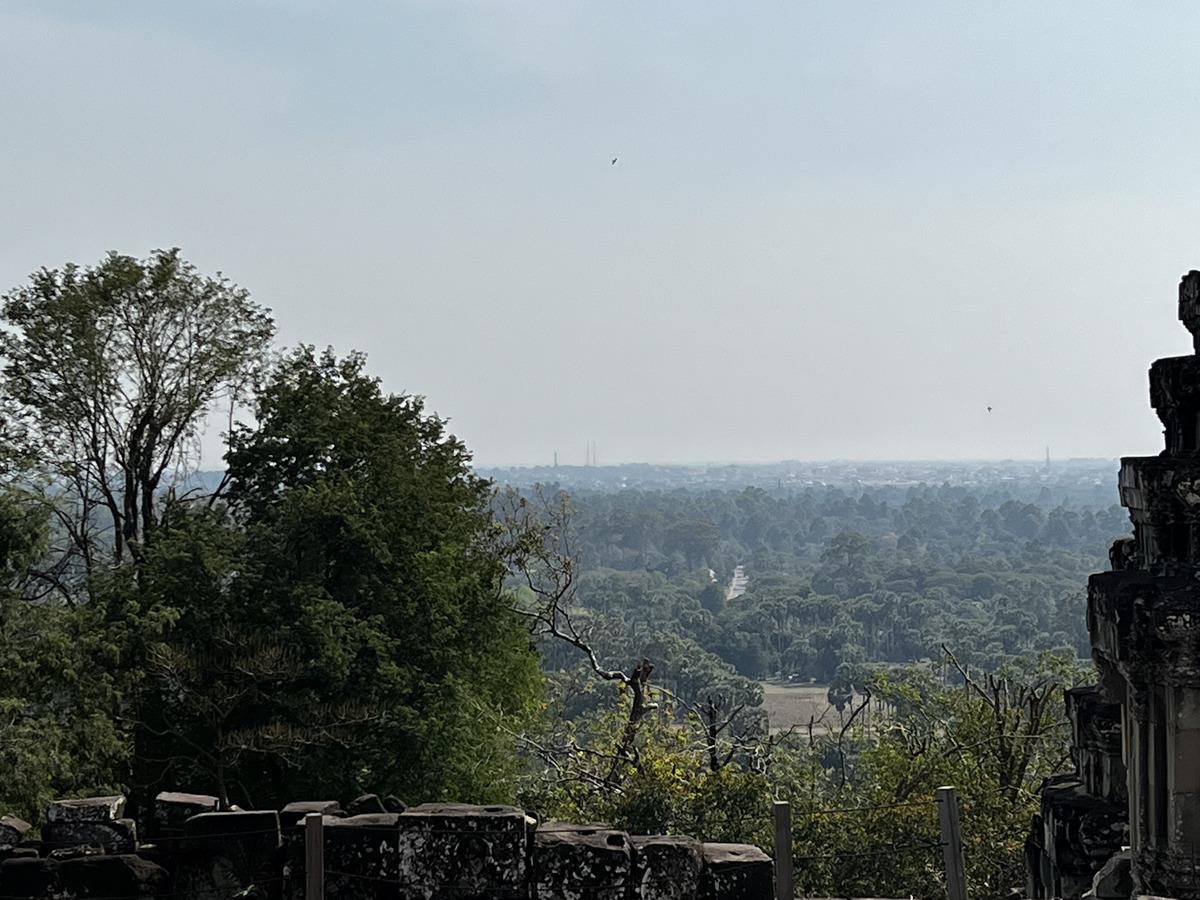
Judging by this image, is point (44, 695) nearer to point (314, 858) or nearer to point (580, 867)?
point (314, 858)

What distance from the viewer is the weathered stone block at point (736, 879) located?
6.59m

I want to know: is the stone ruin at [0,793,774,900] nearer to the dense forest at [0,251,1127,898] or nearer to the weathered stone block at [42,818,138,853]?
the weathered stone block at [42,818,138,853]

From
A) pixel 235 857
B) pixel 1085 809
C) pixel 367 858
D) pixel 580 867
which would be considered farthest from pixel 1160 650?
pixel 235 857

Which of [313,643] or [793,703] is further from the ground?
[313,643]

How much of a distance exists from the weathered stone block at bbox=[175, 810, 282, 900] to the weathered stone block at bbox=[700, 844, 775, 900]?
235 cm

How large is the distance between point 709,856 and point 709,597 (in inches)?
4850

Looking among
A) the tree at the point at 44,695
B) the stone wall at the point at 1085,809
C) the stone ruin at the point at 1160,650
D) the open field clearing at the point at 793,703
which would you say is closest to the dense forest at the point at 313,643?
the tree at the point at 44,695

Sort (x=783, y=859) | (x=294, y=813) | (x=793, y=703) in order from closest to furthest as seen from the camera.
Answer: (x=783, y=859) → (x=294, y=813) → (x=793, y=703)

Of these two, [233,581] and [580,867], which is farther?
[233,581]

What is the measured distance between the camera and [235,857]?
6.99 meters

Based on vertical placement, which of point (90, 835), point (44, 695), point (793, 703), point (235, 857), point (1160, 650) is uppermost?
point (1160, 650)

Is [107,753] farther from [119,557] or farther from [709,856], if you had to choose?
[709,856]

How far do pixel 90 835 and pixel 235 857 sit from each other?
2.75 ft

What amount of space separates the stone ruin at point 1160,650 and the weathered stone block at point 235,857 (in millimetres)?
4522
